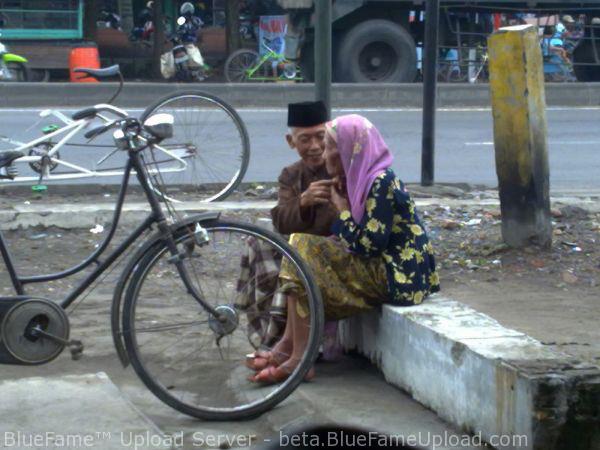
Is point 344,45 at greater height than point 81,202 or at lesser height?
greater

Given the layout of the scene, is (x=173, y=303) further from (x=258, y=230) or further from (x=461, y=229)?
(x=461, y=229)

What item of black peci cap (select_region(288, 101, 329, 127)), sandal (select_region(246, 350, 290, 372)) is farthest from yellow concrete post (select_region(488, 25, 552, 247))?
sandal (select_region(246, 350, 290, 372))

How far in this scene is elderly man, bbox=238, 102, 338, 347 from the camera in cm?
428

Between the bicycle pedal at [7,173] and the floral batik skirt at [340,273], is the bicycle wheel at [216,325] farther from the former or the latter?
the bicycle pedal at [7,173]

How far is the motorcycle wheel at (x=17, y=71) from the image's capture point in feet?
59.7

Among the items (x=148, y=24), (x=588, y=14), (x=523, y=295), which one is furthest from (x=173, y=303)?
(x=148, y=24)

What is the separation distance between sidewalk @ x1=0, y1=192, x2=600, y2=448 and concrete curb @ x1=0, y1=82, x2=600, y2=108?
8.74m

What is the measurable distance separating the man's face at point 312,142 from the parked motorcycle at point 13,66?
13818 mm

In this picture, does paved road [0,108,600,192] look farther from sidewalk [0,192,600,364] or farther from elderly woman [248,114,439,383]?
elderly woman [248,114,439,383]

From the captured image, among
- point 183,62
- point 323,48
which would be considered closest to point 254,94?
point 183,62

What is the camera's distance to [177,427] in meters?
3.93

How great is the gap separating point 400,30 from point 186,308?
1363 centimetres

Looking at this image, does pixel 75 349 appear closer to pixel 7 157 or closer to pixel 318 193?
pixel 7 157

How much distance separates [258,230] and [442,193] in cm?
380
